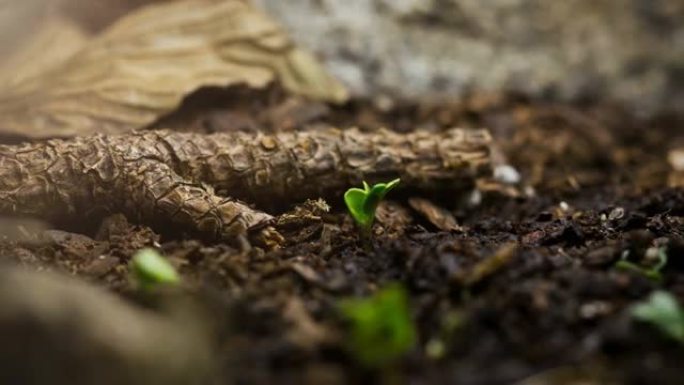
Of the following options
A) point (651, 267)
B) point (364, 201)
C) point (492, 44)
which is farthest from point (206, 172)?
point (492, 44)

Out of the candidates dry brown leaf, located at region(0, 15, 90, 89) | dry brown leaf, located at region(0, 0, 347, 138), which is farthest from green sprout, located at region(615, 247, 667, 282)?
dry brown leaf, located at region(0, 15, 90, 89)

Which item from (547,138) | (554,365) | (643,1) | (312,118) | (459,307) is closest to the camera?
(554,365)

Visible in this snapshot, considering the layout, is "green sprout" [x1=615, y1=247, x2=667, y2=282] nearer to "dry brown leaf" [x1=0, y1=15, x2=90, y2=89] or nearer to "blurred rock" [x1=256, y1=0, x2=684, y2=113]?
"blurred rock" [x1=256, y1=0, x2=684, y2=113]

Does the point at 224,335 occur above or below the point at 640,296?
below

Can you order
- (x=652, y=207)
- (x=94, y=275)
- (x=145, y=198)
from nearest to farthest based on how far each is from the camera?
(x=94, y=275) → (x=145, y=198) → (x=652, y=207)

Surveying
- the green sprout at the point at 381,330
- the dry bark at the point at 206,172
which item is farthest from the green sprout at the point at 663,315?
the dry bark at the point at 206,172

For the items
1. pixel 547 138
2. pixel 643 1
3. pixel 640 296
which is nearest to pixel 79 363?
pixel 640 296

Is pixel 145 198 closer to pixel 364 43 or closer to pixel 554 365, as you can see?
pixel 554 365
